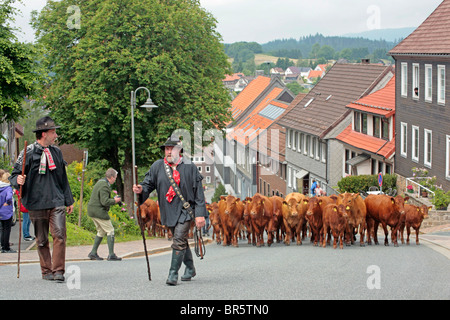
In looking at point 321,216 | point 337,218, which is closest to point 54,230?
point 337,218

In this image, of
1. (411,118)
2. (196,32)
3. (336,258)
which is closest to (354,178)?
(411,118)

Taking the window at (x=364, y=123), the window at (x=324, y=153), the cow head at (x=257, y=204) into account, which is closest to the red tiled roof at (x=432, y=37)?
the window at (x=364, y=123)

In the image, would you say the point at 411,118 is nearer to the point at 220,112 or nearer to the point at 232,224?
the point at 220,112

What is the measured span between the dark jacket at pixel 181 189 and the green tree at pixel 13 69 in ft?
39.3

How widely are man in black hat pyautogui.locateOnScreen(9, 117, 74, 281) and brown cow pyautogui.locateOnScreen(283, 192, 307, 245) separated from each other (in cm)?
1055

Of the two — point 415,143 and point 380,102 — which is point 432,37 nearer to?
point 415,143

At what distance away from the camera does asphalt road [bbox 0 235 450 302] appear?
383 inches

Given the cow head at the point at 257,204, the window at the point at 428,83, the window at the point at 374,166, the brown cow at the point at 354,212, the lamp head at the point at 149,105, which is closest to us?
the brown cow at the point at 354,212

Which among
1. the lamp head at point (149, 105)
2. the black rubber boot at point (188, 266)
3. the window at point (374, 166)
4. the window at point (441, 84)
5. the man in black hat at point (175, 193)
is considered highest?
the window at point (441, 84)

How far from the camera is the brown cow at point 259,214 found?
20.9 metres

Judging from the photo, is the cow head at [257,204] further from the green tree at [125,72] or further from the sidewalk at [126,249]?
the green tree at [125,72]

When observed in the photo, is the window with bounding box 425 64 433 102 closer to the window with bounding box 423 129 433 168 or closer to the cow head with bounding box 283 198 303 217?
the window with bounding box 423 129 433 168

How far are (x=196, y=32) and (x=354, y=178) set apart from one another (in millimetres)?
10992

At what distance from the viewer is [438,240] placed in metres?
22.3
